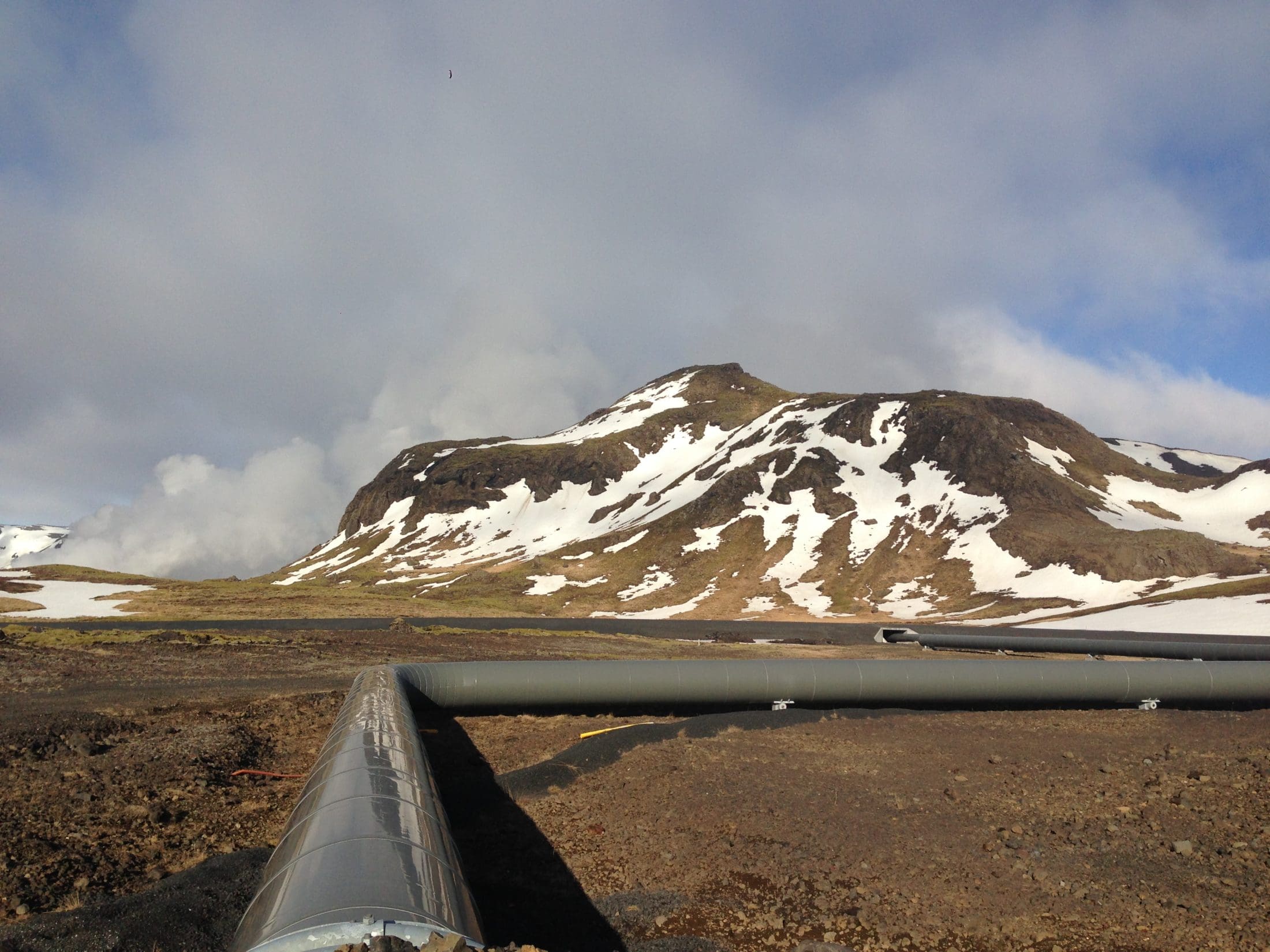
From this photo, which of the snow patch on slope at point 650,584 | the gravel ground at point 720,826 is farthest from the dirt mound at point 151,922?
the snow patch on slope at point 650,584

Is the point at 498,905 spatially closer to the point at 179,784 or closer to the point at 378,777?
the point at 378,777

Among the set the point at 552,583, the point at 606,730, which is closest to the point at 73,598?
the point at 552,583

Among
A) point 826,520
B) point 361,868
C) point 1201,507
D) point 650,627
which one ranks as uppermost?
point 1201,507

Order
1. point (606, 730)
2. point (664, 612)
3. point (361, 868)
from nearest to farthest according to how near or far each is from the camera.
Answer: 1. point (361, 868)
2. point (606, 730)
3. point (664, 612)

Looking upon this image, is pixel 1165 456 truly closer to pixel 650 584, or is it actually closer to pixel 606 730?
pixel 650 584

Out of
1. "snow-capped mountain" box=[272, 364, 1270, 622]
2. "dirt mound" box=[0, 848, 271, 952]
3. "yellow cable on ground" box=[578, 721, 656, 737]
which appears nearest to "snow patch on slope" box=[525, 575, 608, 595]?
"snow-capped mountain" box=[272, 364, 1270, 622]

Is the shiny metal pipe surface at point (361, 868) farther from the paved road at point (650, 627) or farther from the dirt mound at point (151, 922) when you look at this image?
the paved road at point (650, 627)

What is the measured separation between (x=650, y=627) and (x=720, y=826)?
51192 millimetres

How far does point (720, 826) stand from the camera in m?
13.2

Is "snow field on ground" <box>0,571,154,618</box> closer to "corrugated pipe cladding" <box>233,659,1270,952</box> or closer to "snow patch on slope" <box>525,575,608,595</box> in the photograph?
"snow patch on slope" <box>525,575,608,595</box>

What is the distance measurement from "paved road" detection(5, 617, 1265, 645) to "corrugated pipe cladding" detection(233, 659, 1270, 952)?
22941 mm

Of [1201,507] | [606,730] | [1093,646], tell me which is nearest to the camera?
[606,730]

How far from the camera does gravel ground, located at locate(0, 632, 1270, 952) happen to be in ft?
32.2

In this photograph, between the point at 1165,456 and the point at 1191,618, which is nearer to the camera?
the point at 1191,618
